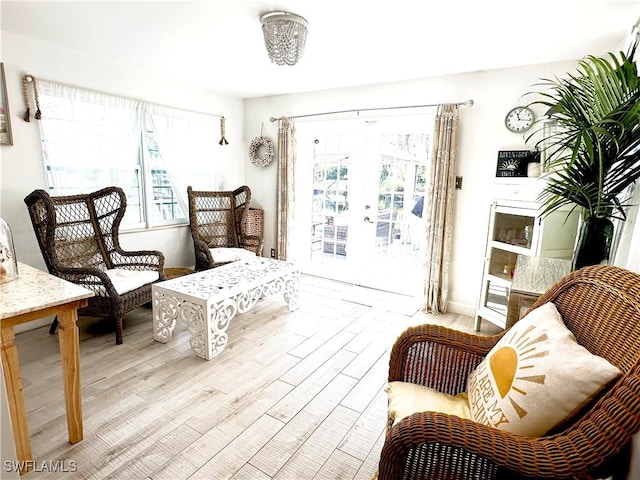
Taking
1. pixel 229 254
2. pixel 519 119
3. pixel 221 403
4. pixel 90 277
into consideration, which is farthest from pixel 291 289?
pixel 519 119

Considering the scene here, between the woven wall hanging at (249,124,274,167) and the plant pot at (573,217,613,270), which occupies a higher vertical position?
the woven wall hanging at (249,124,274,167)

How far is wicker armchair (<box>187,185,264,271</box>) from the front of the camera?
3.84m

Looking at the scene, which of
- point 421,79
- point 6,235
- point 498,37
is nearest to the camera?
point 6,235

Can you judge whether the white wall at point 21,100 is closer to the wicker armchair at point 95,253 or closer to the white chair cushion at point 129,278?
the wicker armchair at point 95,253

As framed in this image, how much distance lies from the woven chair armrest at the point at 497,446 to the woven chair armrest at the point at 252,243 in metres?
3.28

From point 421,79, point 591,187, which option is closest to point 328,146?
point 421,79

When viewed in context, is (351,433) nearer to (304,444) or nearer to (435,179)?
(304,444)

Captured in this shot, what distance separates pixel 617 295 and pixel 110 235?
3.59 meters

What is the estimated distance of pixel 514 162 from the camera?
9.70ft

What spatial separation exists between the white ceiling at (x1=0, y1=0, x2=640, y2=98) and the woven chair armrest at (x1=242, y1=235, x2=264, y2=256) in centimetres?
183

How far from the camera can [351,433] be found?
1793 millimetres

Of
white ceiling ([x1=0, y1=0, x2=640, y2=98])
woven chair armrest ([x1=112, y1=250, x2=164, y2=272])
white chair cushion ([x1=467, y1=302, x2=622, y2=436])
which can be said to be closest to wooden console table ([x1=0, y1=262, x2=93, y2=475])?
woven chair armrest ([x1=112, y1=250, x2=164, y2=272])

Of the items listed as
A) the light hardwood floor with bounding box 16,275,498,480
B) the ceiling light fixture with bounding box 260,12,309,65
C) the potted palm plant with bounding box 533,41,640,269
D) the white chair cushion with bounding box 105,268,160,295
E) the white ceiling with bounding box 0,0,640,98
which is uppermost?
the white ceiling with bounding box 0,0,640,98

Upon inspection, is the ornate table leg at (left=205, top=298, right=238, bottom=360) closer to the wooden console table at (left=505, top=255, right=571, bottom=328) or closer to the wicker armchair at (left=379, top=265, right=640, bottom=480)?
the wicker armchair at (left=379, top=265, right=640, bottom=480)
